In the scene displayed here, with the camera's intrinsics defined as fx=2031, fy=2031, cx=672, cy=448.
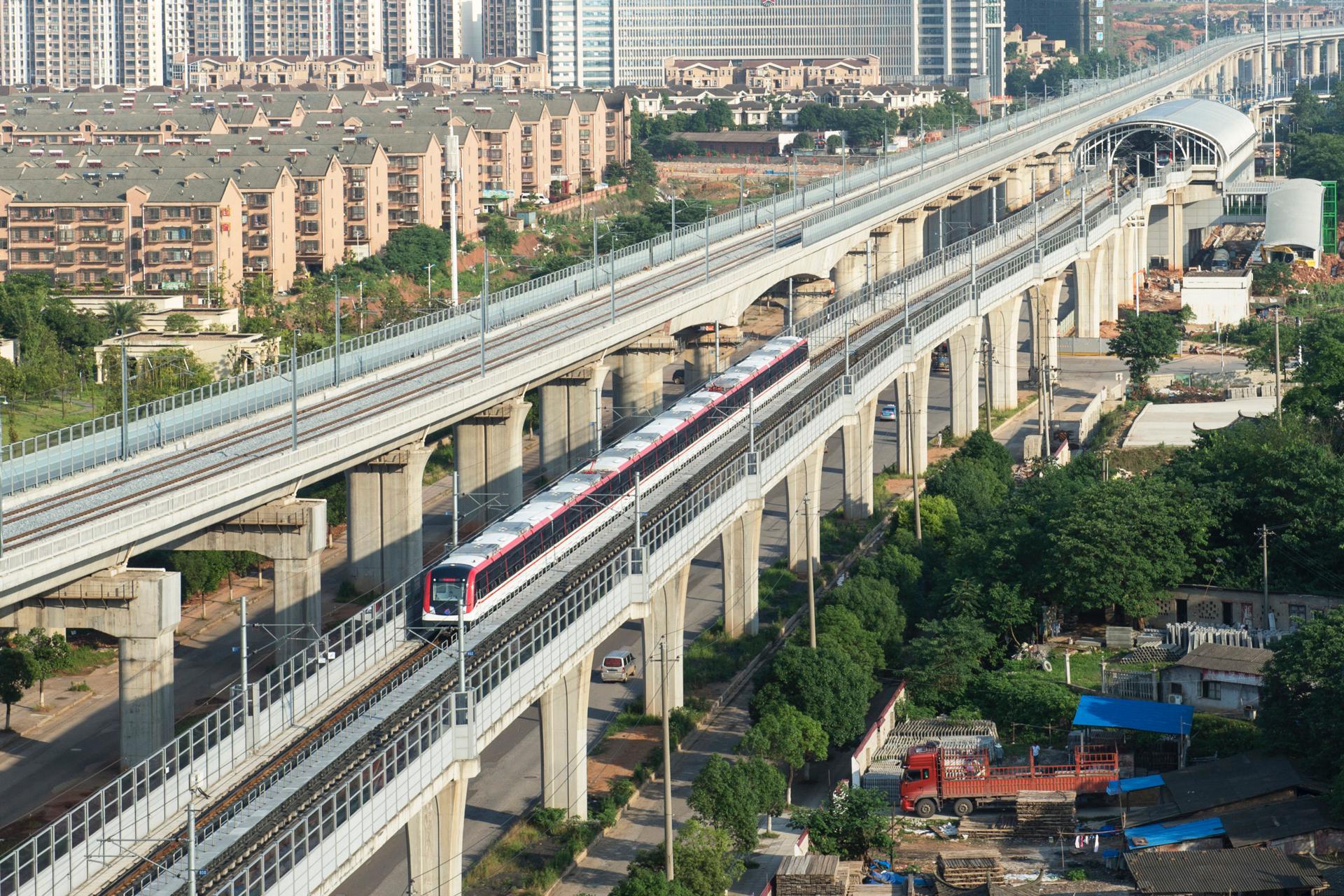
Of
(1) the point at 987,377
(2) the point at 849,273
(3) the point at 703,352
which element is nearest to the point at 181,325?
(3) the point at 703,352

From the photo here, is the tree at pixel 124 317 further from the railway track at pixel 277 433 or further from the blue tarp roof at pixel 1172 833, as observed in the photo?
the blue tarp roof at pixel 1172 833

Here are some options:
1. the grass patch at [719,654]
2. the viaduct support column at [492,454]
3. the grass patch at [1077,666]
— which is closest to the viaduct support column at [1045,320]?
the viaduct support column at [492,454]

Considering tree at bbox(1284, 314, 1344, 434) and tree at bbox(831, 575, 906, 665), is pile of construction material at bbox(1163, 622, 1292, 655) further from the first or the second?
tree at bbox(1284, 314, 1344, 434)

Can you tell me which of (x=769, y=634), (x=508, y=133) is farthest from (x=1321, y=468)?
(x=508, y=133)

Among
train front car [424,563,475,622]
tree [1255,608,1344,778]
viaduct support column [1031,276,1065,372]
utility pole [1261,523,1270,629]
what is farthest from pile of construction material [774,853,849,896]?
viaduct support column [1031,276,1065,372]

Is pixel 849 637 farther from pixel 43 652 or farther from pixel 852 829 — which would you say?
pixel 43 652

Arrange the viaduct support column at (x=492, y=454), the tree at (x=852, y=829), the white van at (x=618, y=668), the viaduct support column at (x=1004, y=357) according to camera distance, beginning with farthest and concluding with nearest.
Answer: the viaduct support column at (x=1004, y=357) < the viaduct support column at (x=492, y=454) < the white van at (x=618, y=668) < the tree at (x=852, y=829)
